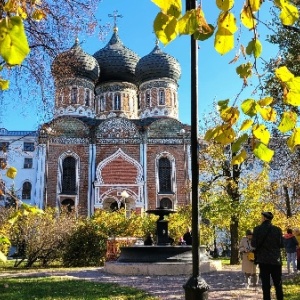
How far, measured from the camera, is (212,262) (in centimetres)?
1349

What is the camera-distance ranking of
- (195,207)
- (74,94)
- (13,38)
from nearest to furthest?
1. (13,38)
2. (195,207)
3. (74,94)

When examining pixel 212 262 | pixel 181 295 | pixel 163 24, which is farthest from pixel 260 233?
pixel 212 262

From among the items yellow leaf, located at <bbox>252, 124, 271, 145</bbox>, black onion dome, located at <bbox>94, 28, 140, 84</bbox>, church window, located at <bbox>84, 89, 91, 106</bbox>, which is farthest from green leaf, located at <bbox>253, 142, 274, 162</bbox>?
black onion dome, located at <bbox>94, 28, 140, 84</bbox>

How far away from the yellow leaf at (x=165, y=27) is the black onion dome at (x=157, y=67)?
113ft

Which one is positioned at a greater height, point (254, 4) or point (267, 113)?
point (254, 4)

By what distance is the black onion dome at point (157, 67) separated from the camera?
35812mm

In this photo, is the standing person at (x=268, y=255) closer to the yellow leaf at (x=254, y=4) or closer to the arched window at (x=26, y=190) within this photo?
the yellow leaf at (x=254, y=4)

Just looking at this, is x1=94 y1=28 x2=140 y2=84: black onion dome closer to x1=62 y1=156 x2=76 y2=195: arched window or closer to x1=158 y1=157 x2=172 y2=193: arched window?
x1=158 y1=157 x2=172 y2=193: arched window

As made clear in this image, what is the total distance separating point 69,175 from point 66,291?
2432cm

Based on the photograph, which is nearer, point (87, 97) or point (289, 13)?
point (289, 13)

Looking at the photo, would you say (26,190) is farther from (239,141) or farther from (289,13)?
(289,13)

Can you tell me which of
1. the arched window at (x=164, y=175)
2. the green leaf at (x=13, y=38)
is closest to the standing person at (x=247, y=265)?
the green leaf at (x=13, y=38)

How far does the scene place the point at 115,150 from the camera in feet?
108

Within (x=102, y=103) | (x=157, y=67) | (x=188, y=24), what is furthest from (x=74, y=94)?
(x=188, y=24)
